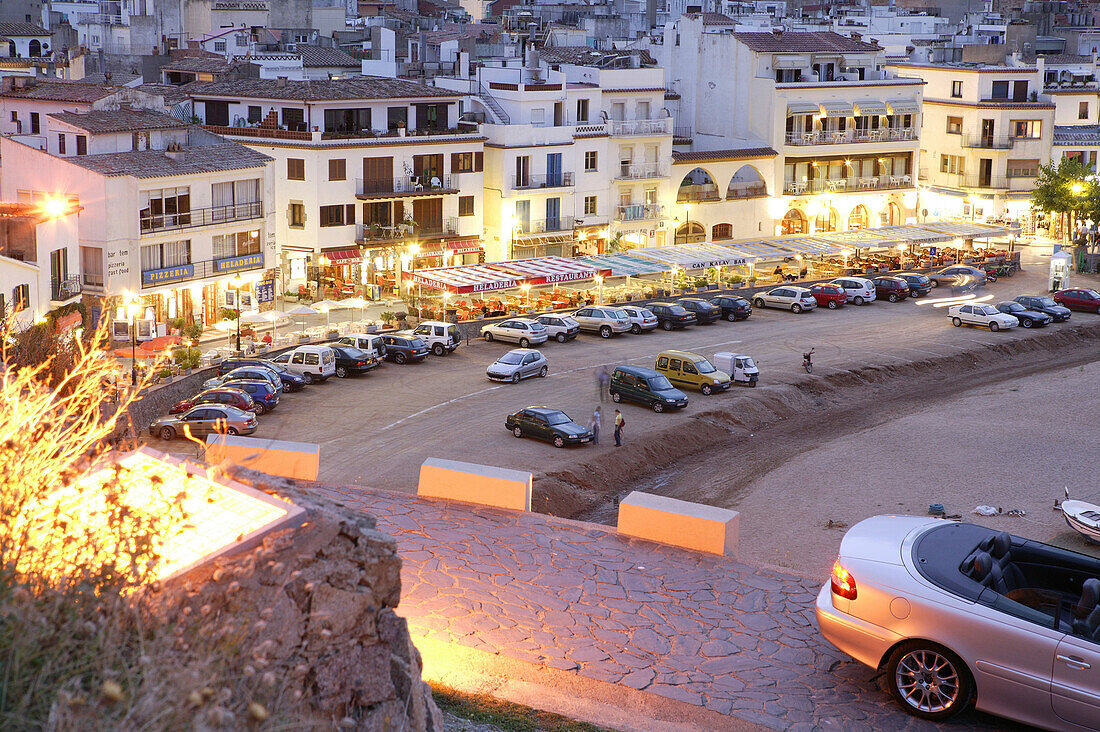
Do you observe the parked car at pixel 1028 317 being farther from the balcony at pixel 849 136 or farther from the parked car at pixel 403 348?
the parked car at pixel 403 348

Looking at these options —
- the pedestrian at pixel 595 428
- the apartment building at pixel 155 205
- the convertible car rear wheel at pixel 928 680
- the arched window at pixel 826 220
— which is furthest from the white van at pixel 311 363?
the arched window at pixel 826 220

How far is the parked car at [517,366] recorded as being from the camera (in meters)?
43.9

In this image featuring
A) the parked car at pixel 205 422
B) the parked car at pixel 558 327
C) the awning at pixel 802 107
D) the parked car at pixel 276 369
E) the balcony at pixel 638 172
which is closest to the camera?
the parked car at pixel 205 422

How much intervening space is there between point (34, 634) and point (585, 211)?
6105cm

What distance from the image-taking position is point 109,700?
296 inches

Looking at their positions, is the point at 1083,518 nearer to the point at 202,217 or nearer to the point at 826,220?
the point at 202,217

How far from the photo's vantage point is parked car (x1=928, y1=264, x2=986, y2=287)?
6369cm

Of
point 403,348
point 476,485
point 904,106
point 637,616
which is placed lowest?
point 403,348

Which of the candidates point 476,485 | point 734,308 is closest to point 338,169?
point 734,308

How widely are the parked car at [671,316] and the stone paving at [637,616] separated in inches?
1309

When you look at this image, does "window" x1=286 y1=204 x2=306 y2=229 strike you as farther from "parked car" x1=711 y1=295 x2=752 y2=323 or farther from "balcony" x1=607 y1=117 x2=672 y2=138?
"parked car" x1=711 y1=295 x2=752 y2=323

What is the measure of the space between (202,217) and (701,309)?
68.0 feet

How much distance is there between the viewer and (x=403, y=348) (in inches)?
1841

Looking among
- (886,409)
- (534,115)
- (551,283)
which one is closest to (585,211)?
(534,115)
